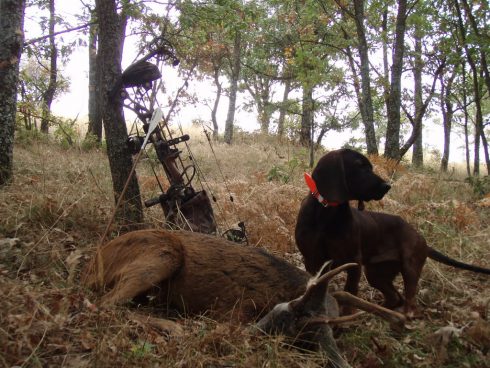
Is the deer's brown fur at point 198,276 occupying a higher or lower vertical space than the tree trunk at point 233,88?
lower

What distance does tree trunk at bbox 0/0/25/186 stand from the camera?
19.3ft

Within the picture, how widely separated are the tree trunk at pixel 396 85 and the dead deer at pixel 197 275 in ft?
22.5

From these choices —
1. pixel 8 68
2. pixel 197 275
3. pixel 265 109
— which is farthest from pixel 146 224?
pixel 265 109

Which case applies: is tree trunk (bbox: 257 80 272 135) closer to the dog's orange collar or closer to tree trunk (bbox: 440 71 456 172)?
tree trunk (bbox: 440 71 456 172)

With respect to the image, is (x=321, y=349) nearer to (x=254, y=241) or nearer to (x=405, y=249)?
(x=405, y=249)

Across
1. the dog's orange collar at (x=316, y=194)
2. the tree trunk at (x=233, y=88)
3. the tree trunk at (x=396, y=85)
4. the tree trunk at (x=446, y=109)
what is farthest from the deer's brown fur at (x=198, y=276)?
the tree trunk at (x=233, y=88)

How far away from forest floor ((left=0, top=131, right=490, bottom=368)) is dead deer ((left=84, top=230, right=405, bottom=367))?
0.18 meters

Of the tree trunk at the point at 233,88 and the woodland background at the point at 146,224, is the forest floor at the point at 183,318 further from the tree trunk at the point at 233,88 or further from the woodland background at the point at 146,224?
the tree trunk at the point at 233,88

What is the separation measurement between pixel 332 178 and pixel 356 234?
0.55 m

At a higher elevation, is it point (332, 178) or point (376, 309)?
point (332, 178)

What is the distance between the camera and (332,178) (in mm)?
4082

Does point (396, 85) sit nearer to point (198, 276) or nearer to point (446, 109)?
point (198, 276)

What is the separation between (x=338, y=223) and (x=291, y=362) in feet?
5.29

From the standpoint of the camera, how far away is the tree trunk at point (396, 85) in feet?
30.8
